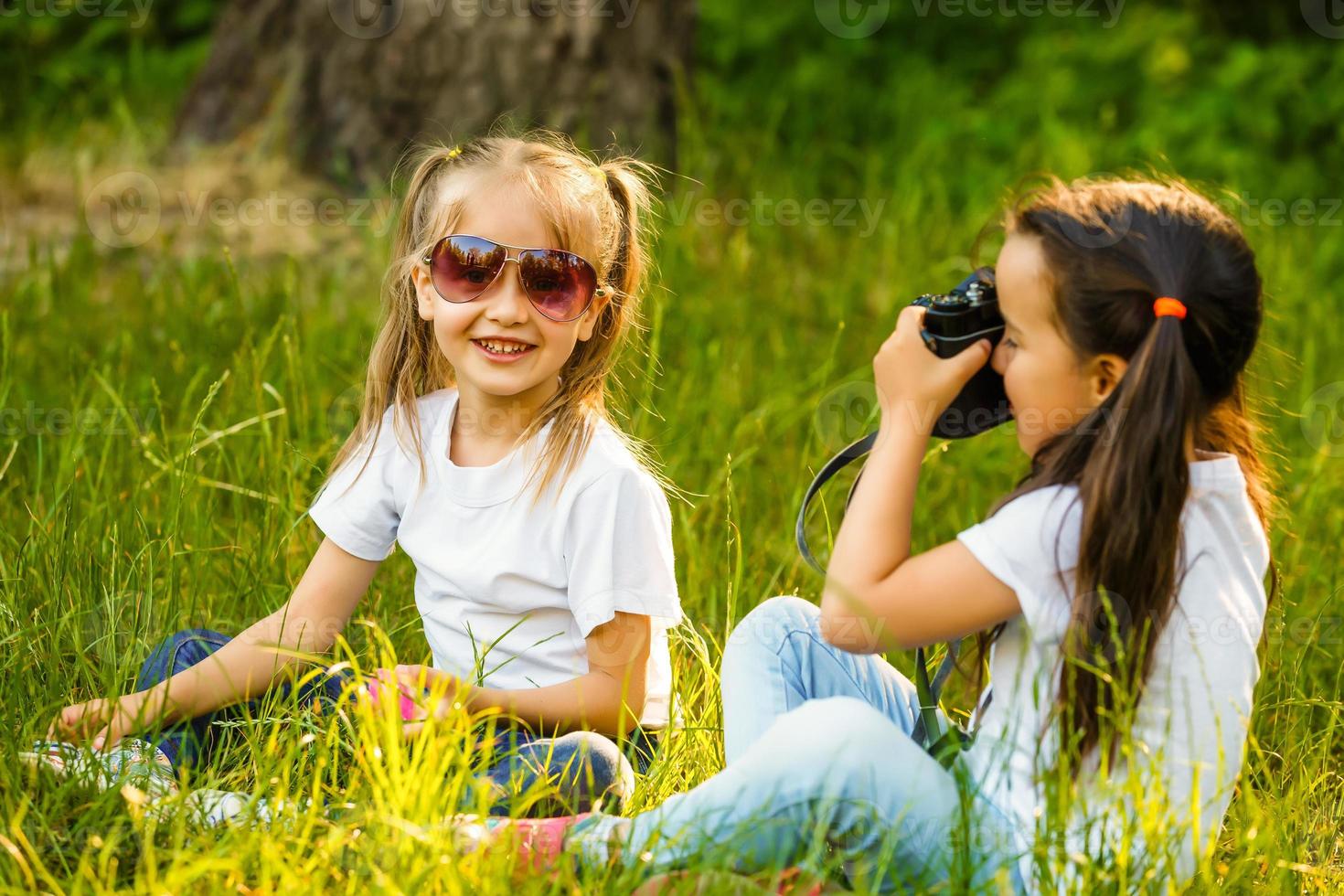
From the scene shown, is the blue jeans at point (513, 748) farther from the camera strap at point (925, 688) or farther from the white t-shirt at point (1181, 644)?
the white t-shirt at point (1181, 644)

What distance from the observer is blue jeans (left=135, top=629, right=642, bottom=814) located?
2.03 m

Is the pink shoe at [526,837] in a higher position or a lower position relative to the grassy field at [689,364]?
lower

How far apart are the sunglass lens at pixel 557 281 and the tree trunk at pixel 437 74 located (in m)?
2.31

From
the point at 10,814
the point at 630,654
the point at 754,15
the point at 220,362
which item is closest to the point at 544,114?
the point at 220,362

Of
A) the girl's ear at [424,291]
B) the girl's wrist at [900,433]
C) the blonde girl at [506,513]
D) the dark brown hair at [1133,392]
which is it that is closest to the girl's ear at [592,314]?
the blonde girl at [506,513]

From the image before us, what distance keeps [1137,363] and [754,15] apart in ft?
15.6

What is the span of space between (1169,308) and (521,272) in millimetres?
918

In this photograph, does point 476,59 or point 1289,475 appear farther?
point 476,59

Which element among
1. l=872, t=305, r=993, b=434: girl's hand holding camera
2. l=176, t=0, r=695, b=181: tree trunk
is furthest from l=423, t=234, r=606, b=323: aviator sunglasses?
l=176, t=0, r=695, b=181: tree trunk

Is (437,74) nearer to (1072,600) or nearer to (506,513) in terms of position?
(506,513)

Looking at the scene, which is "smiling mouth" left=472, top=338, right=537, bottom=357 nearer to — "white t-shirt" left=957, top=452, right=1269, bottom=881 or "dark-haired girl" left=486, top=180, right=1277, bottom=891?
"dark-haired girl" left=486, top=180, right=1277, bottom=891

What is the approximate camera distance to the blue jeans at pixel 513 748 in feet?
6.67

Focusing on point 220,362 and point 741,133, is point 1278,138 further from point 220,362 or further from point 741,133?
point 220,362

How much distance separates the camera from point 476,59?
177 inches
